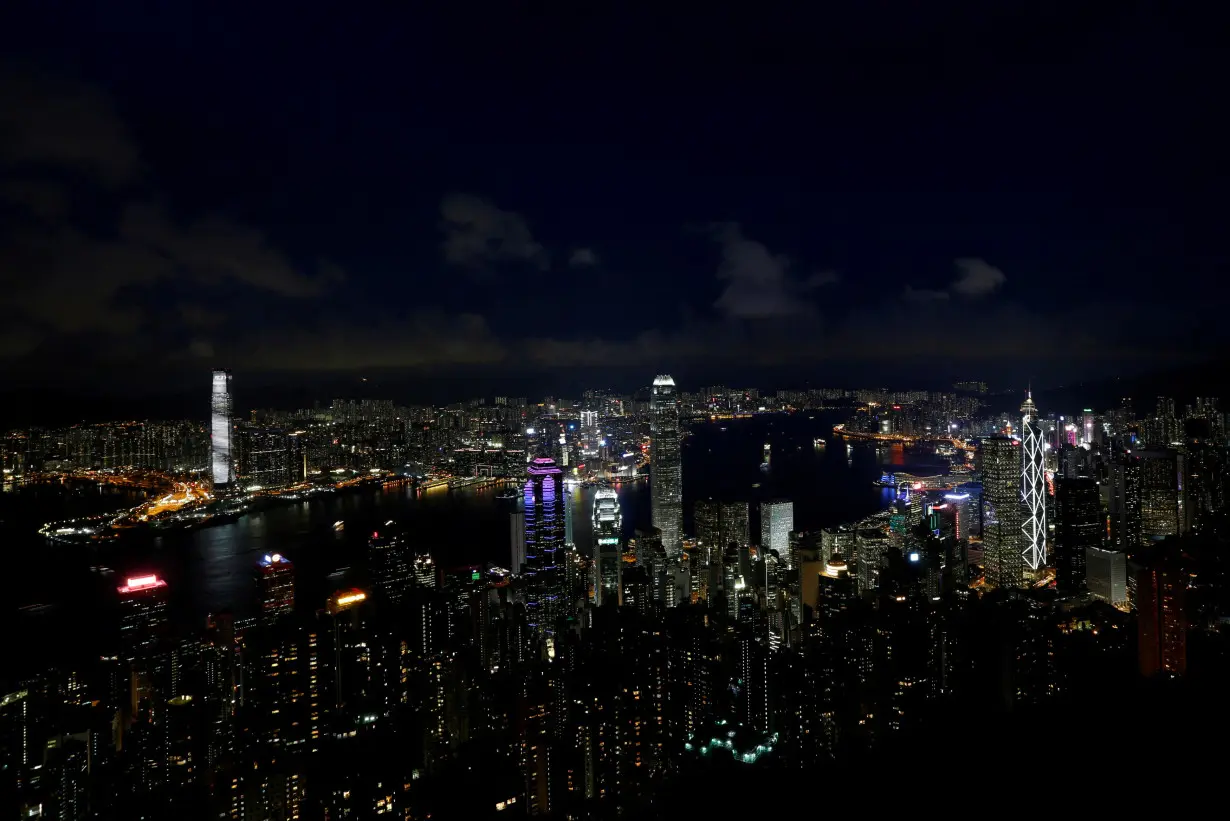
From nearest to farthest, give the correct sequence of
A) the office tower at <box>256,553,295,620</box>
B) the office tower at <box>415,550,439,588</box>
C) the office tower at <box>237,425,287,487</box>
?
the office tower at <box>256,553,295,620</box> < the office tower at <box>415,550,439,588</box> < the office tower at <box>237,425,287,487</box>

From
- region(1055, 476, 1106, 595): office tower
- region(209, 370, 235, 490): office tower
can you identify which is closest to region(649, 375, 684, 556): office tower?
region(1055, 476, 1106, 595): office tower

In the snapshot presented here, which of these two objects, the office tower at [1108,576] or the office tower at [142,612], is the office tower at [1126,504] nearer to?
the office tower at [1108,576]

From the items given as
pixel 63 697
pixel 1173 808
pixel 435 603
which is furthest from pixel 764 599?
pixel 63 697

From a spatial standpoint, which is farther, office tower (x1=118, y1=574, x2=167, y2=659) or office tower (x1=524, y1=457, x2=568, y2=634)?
office tower (x1=524, y1=457, x2=568, y2=634)

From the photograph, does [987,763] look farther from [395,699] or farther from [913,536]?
[913,536]

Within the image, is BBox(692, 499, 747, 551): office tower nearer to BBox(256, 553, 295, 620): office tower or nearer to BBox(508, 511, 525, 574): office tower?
BBox(508, 511, 525, 574): office tower
